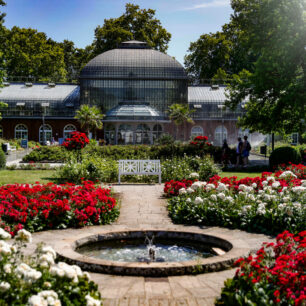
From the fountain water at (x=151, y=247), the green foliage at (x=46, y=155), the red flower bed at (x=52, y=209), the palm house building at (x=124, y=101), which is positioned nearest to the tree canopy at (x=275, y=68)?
the green foliage at (x=46, y=155)

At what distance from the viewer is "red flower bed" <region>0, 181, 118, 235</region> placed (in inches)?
298

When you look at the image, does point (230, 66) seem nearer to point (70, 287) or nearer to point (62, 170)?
point (62, 170)

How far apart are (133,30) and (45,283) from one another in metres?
51.5

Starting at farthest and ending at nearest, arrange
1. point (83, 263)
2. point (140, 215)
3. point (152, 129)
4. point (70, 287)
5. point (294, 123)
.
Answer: point (152, 129)
point (294, 123)
point (140, 215)
point (83, 263)
point (70, 287)

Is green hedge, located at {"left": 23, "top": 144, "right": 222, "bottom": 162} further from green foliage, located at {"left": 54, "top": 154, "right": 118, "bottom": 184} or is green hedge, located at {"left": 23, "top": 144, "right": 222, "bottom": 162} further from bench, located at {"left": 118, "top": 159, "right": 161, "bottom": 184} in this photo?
bench, located at {"left": 118, "top": 159, "right": 161, "bottom": 184}

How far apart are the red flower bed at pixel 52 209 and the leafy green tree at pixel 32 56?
4392 cm

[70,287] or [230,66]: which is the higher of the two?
[230,66]

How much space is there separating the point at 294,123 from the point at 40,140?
96.5 feet

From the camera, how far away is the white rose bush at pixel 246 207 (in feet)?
24.4

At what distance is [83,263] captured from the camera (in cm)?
541

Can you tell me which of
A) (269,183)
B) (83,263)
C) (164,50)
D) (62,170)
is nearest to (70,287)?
(83,263)

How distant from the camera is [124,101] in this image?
44.1 metres

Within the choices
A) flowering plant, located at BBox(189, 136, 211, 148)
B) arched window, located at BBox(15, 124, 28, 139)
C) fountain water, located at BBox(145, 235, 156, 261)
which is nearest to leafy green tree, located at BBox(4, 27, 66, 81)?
arched window, located at BBox(15, 124, 28, 139)

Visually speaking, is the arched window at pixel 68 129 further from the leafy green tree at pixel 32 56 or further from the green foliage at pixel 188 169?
the green foliage at pixel 188 169
